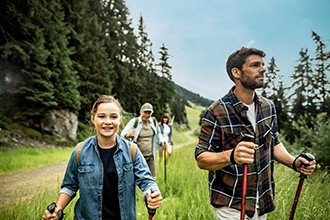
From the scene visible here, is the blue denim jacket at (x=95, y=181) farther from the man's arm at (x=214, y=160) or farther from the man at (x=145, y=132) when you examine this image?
the man at (x=145, y=132)

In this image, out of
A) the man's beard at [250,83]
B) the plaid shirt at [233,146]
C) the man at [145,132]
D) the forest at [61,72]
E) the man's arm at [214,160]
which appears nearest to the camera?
the man's arm at [214,160]

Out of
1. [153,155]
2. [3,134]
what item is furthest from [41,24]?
[153,155]

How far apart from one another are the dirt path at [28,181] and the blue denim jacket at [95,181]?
12.9ft

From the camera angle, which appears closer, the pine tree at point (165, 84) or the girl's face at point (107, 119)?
the girl's face at point (107, 119)

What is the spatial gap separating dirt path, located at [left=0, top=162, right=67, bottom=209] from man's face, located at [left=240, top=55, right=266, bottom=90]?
4.70 meters

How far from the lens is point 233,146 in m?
2.19

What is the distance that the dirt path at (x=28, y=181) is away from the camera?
20.0 feet

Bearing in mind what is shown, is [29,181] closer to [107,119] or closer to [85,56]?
[107,119]

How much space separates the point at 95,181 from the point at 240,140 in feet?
3.51

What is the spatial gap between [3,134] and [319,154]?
12.2 metres

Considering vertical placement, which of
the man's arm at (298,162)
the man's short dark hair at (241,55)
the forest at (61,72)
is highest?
the forest at (61,72)

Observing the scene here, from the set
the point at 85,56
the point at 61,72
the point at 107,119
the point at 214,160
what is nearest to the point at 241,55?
the point at 214,160

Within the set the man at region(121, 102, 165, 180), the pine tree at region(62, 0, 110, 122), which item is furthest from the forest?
the man at region(121, 102, 165, 180)

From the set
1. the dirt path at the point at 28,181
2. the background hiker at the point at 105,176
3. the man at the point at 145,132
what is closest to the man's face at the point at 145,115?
the man at the point at 145,132
